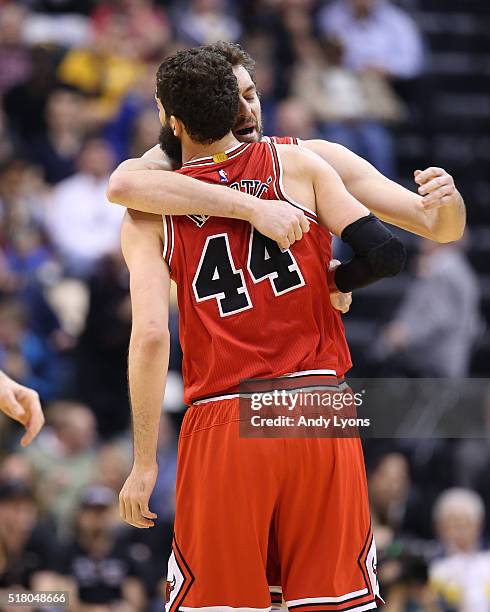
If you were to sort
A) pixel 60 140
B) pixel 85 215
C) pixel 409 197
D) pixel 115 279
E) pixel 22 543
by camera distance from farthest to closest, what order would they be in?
pixel 60 140 → pixel 85 215 → pixel 115 279 → pixel 22 543 → pixel 409 197

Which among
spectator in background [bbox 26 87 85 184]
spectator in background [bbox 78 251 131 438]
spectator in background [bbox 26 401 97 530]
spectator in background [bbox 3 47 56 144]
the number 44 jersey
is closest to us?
the number 44 jersey

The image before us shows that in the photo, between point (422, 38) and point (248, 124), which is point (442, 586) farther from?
point (422, 38)

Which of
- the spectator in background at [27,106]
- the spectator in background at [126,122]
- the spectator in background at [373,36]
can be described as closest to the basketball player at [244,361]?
the spectator in background at [126,122]

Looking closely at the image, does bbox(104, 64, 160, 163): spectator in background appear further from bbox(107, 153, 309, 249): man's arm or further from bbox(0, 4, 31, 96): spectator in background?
bbox(107, 153, 309, 249): man's arm

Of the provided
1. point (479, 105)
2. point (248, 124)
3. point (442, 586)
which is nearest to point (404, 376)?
point (442, 586)

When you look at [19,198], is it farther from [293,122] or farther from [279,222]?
[279,222]

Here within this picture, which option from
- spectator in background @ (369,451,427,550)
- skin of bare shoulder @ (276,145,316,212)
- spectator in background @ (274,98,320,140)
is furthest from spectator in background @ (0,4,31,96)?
skin of bare shoulder @ (276,145,316,212)

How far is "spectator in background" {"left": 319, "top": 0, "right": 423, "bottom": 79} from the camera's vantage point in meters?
14.7

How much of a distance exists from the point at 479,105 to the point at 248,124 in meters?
11.3

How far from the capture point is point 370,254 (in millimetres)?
4387

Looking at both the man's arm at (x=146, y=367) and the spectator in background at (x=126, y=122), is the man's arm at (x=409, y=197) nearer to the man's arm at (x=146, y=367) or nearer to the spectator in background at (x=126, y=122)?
the man's arm at (x=146, y=367)

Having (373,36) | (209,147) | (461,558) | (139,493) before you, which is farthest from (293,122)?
(139,493)

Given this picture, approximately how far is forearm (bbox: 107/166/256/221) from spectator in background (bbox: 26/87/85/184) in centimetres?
781

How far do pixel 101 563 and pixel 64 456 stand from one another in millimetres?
1556
